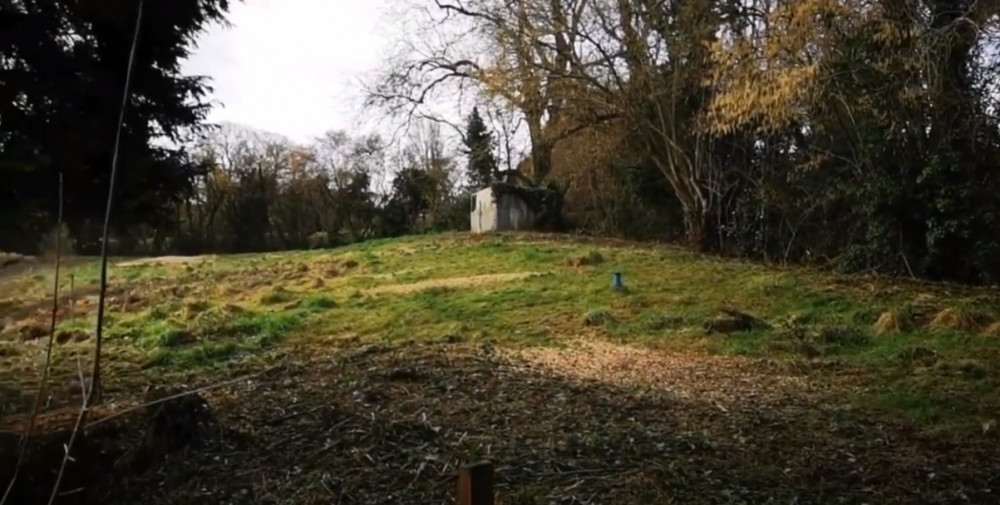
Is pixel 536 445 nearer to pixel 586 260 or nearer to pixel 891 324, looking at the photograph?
pixel 891 324

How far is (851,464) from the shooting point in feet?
11.0

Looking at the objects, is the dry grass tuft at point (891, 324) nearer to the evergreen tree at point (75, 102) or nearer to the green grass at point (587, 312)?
the green grass at point (587, 312)

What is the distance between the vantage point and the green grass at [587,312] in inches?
197

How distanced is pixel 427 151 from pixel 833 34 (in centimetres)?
1759

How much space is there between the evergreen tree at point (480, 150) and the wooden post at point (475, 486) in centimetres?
1765

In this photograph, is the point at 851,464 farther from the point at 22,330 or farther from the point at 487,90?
the point at 487,90

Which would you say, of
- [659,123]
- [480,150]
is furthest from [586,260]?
[480,150]

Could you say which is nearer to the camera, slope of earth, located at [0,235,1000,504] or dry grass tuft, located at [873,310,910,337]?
slope of earth, located at [0,235,1000,504]

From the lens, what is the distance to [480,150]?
65.9 feet

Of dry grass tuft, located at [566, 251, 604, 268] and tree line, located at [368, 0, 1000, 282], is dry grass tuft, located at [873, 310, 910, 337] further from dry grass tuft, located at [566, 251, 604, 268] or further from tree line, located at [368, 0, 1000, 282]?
dry grass tuft, located at [566, 251, 604, 268]

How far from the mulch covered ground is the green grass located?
0.69 metres

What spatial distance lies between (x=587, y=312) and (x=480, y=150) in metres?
13.1

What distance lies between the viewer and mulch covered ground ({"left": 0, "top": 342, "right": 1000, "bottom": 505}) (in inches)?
123

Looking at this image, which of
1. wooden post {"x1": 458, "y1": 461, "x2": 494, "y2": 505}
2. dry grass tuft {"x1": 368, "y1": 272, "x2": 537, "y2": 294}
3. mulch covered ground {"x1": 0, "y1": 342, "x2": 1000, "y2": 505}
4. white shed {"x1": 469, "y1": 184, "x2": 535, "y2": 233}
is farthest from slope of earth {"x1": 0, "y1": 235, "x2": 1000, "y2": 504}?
white shed {"x1": 469, "y1": 184, "x2": 535, "y2": 233}
